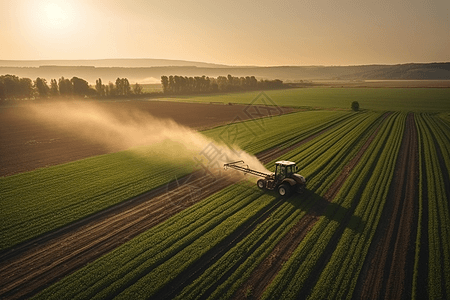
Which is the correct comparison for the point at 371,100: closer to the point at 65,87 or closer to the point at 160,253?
the point at 160,253

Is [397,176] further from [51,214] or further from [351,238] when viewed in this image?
[51,214]

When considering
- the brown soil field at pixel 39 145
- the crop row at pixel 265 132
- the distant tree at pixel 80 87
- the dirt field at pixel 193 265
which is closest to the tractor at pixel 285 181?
the dirt field at pixel 193 265

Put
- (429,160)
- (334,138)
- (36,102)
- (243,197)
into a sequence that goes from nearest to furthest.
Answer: (243,197) < (429,160) < (334,138) < (36,102)

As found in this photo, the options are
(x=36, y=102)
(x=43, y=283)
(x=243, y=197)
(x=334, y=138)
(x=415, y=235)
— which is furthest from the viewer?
(x=36, y=102)

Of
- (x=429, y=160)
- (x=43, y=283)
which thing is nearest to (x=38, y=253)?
(x=43, y=283)

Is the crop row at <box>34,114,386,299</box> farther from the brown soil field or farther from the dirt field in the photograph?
the brown soil field

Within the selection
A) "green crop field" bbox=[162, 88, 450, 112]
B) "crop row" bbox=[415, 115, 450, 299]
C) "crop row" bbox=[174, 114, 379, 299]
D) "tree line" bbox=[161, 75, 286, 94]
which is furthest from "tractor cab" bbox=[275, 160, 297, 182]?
"tree line" bbox=[161, 75, 286, 94]

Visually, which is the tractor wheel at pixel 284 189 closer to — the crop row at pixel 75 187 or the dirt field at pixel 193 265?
the dirt field at pixel 193 265

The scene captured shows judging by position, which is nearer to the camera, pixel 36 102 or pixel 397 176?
pixel 397 176
